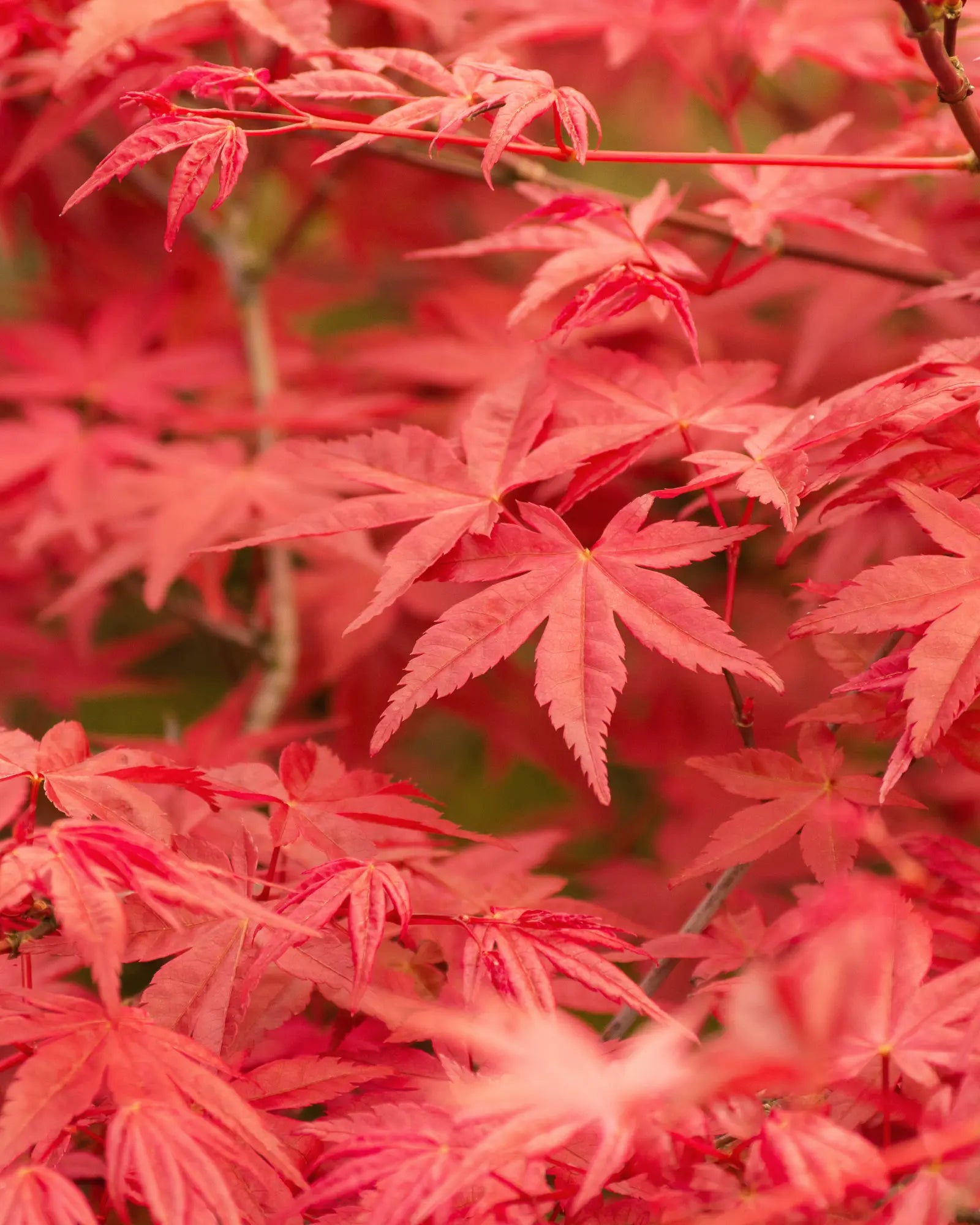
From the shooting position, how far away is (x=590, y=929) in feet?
2.22

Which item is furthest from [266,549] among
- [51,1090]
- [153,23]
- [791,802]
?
[51,1090]

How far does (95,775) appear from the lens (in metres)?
0.70

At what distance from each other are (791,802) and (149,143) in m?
0.60

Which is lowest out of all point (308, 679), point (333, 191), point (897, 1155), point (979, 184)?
point (308, 679)

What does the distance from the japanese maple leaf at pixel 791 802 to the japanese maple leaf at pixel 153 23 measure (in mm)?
682

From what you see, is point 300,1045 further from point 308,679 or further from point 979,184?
point 979,184

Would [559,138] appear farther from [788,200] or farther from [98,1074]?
[98,1074]

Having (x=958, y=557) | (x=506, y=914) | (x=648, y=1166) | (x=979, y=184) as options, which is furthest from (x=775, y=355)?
(x=648, y=1166)

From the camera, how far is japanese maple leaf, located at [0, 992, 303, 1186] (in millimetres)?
543

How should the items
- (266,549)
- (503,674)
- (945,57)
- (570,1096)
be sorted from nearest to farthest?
(570,1096)
(945,57)
(266,549)
(503,674)

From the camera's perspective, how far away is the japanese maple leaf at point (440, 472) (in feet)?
2.62

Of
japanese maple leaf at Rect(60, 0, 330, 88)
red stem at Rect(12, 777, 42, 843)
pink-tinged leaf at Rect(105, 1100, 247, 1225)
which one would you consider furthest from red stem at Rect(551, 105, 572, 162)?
pink-tinged leaf at Rect(105, 1100, 247, 1225)

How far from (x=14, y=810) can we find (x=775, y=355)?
1230mm

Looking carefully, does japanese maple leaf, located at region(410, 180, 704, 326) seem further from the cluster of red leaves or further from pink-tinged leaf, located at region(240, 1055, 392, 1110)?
pink-tinged leaf, located at region(240, 1055, 392, 1110)
